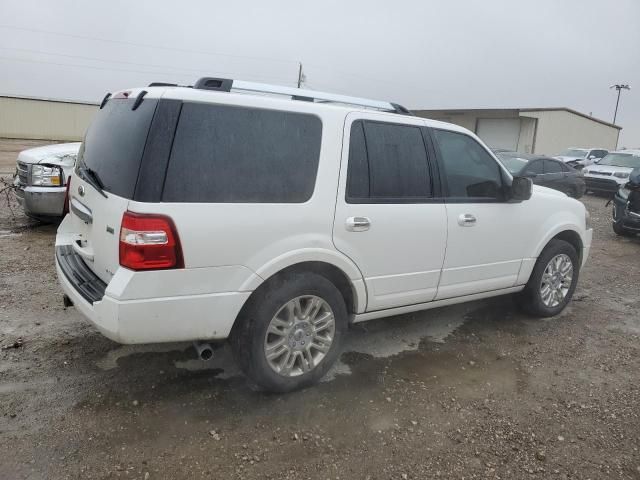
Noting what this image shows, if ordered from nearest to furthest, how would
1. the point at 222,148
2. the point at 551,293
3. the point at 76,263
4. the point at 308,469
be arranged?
1. the point at 308,469
2. the point at 222,148
3. the point at 76,263
4. the point at 551,293

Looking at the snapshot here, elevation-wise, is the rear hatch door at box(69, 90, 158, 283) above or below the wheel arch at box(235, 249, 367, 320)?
above

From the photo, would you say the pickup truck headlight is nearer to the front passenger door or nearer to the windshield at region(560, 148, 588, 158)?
the front passenger door

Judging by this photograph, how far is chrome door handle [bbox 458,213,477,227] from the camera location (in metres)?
3.88

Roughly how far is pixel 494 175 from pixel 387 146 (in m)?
1.19

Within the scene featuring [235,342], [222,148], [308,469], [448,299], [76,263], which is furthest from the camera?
[448,299]

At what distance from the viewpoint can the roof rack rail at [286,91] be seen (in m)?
3.18

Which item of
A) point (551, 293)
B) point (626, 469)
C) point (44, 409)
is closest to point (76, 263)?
point (44, 409)

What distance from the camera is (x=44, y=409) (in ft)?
9.92

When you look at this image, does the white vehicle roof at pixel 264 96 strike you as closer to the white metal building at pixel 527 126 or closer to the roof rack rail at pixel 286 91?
the roof rack rail at pixel 286 91

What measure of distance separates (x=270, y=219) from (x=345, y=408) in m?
1.31

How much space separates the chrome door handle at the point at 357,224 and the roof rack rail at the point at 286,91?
88cm

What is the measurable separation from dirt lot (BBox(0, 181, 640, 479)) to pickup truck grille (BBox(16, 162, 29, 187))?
8.44ft

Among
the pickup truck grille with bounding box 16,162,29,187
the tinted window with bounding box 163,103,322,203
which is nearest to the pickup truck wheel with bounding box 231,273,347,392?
the tinted window with bounding box 163,103,322,203

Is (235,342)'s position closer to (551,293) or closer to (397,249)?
(397,249)
